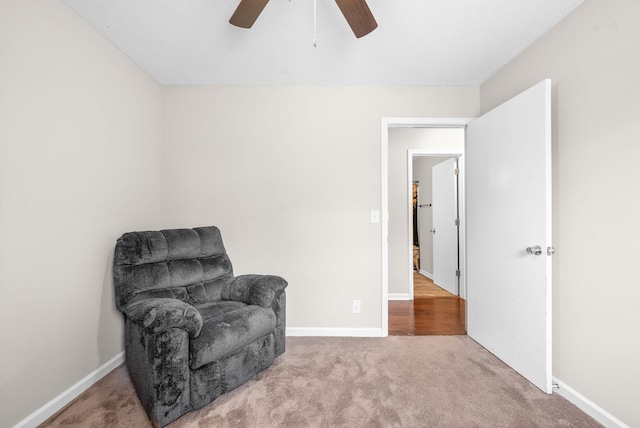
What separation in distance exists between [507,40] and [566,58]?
16.6 inches

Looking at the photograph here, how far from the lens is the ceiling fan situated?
1.41 metres

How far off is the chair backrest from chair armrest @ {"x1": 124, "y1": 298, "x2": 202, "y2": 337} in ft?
0.98

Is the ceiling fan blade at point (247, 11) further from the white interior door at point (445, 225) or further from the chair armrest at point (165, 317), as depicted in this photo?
the white interior door at point (445, 225)

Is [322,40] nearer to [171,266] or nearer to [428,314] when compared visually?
[171,266]

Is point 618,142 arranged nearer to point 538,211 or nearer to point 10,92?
point 538,211

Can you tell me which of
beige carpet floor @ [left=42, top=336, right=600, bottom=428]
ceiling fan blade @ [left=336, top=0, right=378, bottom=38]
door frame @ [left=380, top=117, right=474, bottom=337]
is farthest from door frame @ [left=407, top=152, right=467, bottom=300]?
ceiling fan blade @ [left=336, top=0, right=378, bottom=38]

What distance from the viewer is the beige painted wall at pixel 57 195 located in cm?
145

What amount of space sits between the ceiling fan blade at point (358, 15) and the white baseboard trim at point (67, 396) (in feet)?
8.70

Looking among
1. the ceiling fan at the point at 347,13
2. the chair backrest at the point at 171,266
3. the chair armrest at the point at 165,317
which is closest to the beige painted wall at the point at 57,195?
the chair backrest at the point at 171,266

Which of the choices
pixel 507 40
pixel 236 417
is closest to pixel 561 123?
pixel 507 40

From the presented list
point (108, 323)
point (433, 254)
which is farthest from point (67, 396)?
point (433, 254)

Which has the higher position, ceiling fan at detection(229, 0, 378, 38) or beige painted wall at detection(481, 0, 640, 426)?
ceiling fan at detection(229, 0, 378, 38)

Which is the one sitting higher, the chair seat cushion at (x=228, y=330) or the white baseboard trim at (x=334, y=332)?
the chair seat cushion at (x=228, y=330)

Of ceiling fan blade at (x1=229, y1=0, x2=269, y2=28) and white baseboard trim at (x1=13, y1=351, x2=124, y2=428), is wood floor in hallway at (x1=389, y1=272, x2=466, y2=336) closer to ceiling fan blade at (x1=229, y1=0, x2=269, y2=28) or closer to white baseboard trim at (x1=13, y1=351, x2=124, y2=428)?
white baseboard trim at (x1=13, y1=351, x2=124, y2=428)
